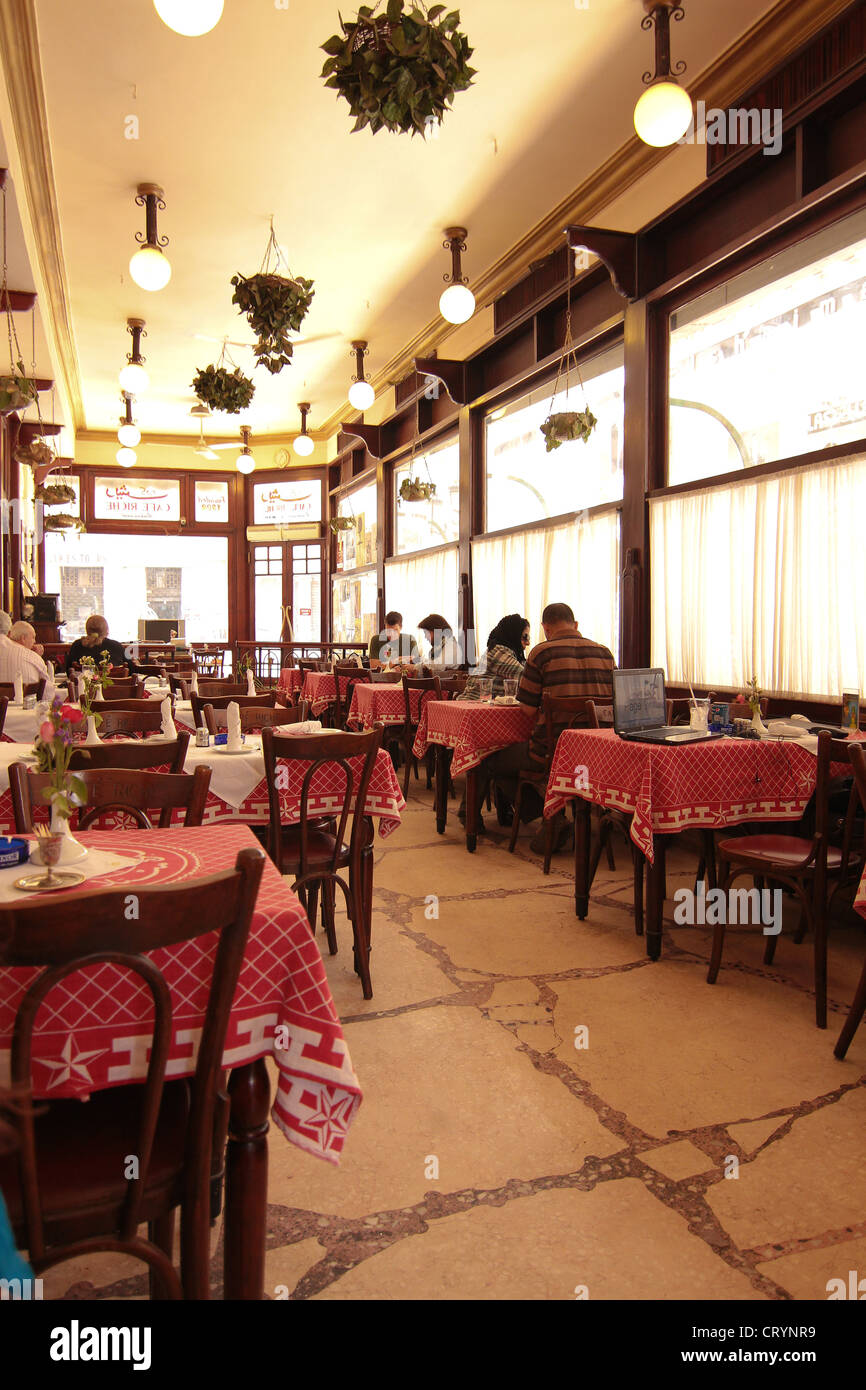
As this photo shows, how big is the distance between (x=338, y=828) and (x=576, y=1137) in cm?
136

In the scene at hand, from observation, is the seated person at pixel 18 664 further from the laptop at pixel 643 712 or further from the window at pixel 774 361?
the window at pixel 774 361

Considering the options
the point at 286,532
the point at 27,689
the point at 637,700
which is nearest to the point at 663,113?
the point at 637,700

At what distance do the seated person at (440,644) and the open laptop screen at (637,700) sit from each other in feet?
15.1

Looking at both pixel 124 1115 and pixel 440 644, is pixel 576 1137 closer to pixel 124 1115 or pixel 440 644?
pixel 124 1115

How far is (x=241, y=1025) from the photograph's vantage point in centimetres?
133

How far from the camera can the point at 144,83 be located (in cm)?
507

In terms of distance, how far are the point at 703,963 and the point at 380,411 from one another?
31.2 feet

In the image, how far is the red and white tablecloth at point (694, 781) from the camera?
3324 mm

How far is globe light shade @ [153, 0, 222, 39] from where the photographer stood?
2959mm

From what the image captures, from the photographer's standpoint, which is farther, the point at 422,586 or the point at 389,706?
the point at 422,586

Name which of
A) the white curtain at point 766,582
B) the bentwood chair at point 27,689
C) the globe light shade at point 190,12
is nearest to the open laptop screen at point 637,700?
the white curtain at point 766,582

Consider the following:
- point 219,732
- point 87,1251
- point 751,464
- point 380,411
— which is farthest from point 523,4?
point 380,411

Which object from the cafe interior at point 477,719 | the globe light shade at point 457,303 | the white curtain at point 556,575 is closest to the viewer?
the cafe interior at point 477,719

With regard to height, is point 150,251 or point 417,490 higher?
point 150,251
